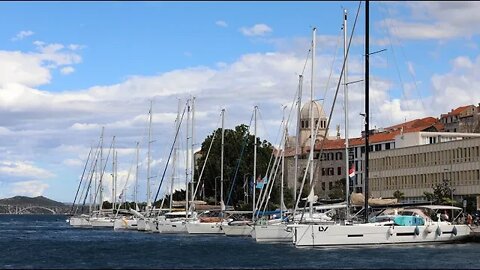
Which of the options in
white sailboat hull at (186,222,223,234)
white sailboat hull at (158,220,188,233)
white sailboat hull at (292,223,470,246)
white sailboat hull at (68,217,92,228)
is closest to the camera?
white sailboat hull at (292,223,470,246)

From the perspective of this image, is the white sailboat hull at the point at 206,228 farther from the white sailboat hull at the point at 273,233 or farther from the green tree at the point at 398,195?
the green tree at the point at 398,195

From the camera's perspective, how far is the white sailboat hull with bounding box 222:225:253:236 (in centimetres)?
10419

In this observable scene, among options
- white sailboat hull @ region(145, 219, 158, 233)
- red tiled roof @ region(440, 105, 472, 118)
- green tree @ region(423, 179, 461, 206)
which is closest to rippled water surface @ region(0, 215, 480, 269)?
green tree @ region(423, 179, 461, 206)

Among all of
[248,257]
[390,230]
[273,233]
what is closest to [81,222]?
[273,233]

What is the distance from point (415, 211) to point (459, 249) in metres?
7.57

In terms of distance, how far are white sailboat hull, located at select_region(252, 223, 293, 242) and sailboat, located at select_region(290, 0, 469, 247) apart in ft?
35.8

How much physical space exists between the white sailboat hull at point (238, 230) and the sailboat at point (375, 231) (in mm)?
29298

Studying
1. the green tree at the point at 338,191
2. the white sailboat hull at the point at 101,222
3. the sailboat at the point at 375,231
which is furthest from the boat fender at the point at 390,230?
the white sailboat hull at the point at 101,222

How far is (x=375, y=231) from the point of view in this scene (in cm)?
7069

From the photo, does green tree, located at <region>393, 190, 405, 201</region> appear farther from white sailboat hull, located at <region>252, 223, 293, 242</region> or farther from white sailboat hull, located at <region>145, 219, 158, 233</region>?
white sailboat hull, located at <region>252, 223, 293, 242</region>

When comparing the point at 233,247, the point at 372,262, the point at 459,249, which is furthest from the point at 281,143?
the point at 372,262

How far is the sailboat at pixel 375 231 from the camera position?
70000mm

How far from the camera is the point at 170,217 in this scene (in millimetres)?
130250

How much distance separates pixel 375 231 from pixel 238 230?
35.8 meters
